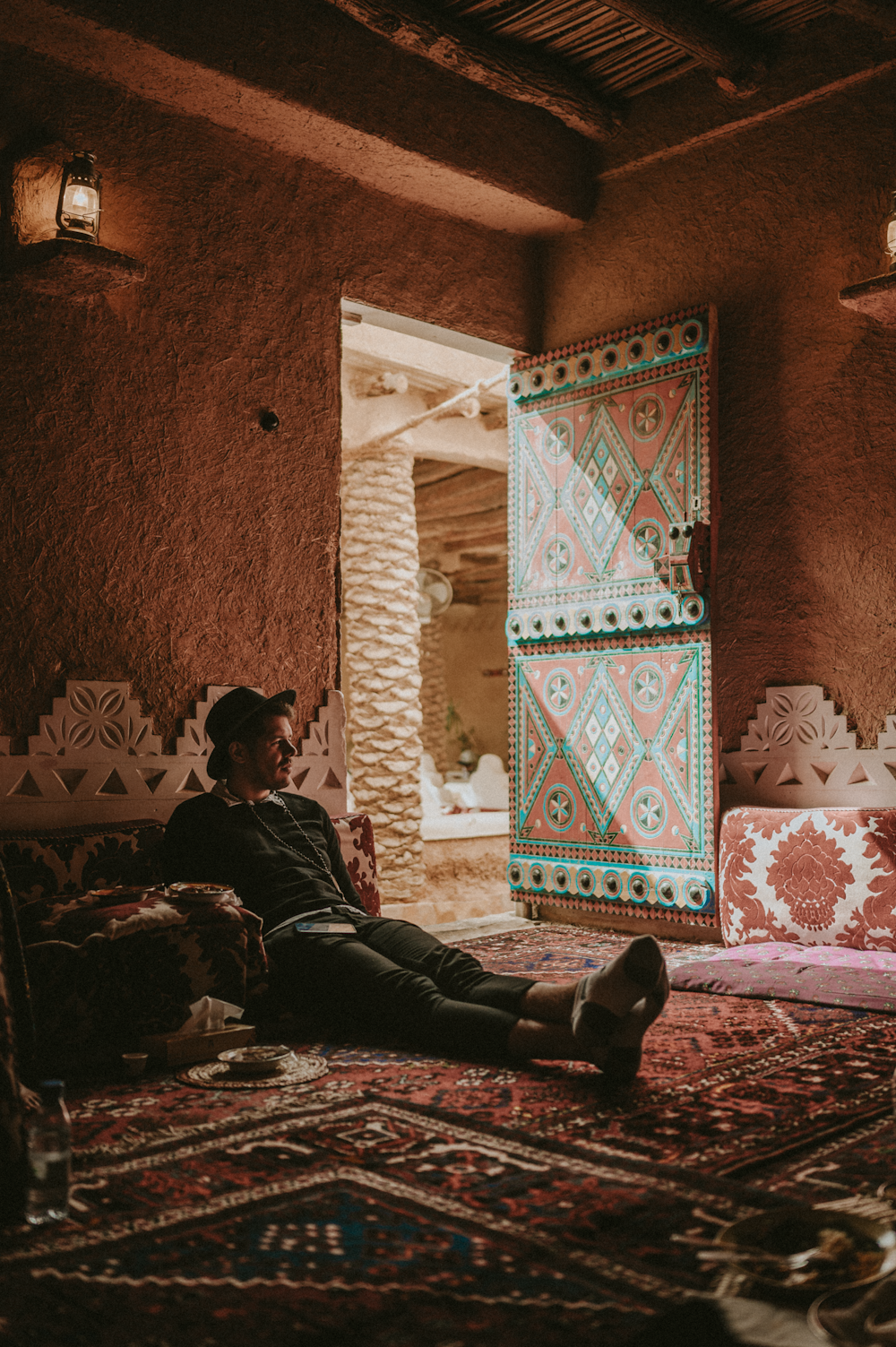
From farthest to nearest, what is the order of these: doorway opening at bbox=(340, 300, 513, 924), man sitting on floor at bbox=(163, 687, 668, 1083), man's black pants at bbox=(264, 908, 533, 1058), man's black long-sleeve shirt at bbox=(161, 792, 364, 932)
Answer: doorway opening at bbox=(340, 300, 513, 924) < man's black long-sleeve shirt at bbox=(161, 792, 364, 932) < man's black pants at bbox=(264, 908, 533, 1058) < man sitting on floor at bbox=(163, 687, 668, 1083)

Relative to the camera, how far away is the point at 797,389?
5.04m

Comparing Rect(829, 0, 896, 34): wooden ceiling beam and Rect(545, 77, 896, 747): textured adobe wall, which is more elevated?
Rect(829, 0, 896, 34): wooden ceiling beam

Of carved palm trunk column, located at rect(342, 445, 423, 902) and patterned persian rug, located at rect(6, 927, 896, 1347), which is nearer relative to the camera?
patterned persian rug, located at rect(6, 927, 896, 1347)

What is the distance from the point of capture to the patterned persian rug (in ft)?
5.52

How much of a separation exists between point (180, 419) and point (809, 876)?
3.18 meters

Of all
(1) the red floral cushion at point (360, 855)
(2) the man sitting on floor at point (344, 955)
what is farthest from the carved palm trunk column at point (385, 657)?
(2) the man sitting on floor at point (344, 955)

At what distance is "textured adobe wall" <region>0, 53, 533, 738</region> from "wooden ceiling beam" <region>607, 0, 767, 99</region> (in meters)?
1.43

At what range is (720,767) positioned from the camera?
5.20m

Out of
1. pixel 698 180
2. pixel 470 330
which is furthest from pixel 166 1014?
pixel 698 180

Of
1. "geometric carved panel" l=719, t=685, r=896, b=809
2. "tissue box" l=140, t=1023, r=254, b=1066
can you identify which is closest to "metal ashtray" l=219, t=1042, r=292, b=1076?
"tissue box" l=140, t=1023, r=254, b=1066

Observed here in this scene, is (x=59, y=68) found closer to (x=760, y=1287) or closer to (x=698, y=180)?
(x=698, y=180)

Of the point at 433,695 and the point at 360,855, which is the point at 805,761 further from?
the point at 433,695

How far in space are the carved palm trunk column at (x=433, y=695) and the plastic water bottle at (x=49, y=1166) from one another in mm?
11205

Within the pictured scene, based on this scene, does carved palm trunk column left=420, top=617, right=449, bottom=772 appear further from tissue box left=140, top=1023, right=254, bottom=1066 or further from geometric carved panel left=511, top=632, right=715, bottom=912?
tissue box left=140, top=1023, right=254, bottom=1066
